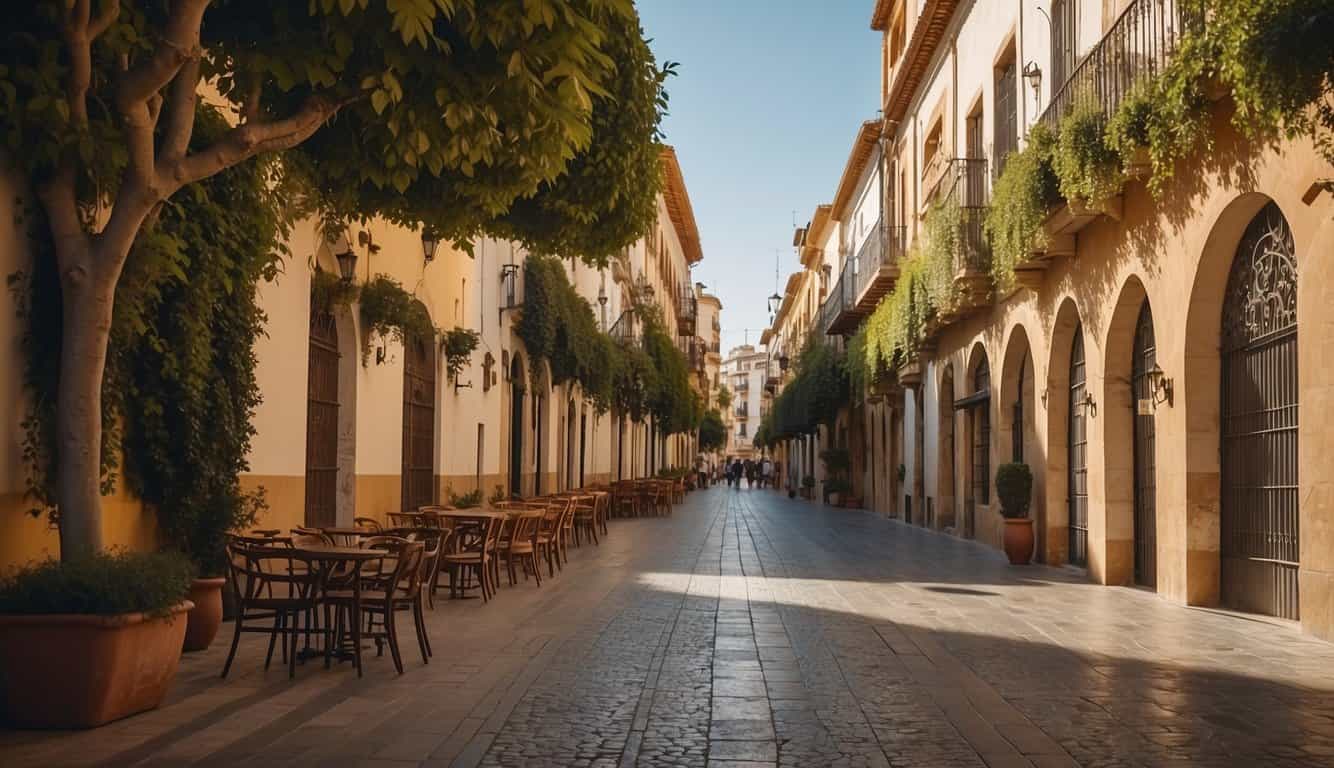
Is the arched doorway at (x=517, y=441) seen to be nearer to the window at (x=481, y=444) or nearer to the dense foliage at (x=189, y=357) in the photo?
the window at (x=481, y=444)

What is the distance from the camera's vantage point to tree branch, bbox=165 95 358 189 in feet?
21.1

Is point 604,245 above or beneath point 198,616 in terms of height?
above

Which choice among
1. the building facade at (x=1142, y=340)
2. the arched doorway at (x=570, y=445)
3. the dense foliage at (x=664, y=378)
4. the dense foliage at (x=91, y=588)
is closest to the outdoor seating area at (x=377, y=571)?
the dense foliage at (x=91, y=588)

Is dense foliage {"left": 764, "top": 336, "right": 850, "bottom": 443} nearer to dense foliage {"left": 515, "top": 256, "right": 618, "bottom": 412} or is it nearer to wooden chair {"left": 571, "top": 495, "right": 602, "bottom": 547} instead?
dense foliage {"left": 515, "top": 256, "right": 618, "bottom": 412}

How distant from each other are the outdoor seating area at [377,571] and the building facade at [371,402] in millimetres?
686

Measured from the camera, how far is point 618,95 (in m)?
9.47

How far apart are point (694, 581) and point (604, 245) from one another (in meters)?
5.01

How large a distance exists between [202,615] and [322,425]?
543cm

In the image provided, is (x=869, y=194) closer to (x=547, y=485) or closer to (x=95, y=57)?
(x=547, y=485)

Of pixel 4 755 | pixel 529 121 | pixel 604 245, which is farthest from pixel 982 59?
pixel 4 755

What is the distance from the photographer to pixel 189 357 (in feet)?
28.6

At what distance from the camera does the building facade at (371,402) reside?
8414 millimetres

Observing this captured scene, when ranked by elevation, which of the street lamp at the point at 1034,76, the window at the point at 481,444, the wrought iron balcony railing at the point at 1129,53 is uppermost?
the street lamp at the point at 1034,76

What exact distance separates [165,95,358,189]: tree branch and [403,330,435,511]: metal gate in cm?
936
